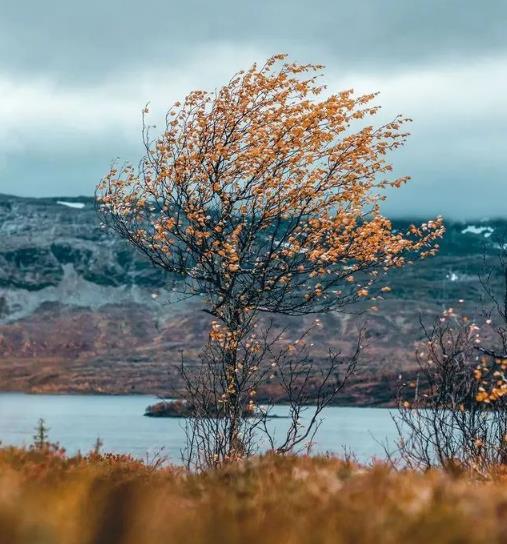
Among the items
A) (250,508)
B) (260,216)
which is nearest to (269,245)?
(260,216)

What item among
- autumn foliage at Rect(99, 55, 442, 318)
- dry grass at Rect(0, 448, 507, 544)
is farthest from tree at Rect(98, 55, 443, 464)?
dry grass at Rect(0, 448, 507, 544)

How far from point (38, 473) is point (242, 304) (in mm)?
14779

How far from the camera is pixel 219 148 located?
75.3 ft

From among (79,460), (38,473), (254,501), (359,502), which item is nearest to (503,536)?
(359,502)

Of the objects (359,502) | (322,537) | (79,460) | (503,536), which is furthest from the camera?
(79,460)

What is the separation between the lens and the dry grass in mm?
5281

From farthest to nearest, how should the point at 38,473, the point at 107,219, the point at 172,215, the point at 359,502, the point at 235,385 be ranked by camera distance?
the point at 107,219 < the point at 172,215 < the point at 235,385 < the point at 38,473 < the point at 359,502

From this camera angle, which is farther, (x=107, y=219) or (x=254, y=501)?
(x=107, y=219)

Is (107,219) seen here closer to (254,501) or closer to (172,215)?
(172,215)

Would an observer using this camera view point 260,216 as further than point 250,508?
Yes

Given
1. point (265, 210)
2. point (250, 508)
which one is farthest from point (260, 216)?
point (250, 508)

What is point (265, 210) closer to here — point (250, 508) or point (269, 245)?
point (269, 245)

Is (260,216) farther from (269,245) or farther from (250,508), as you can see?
(250,508)

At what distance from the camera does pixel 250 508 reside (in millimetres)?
6789
